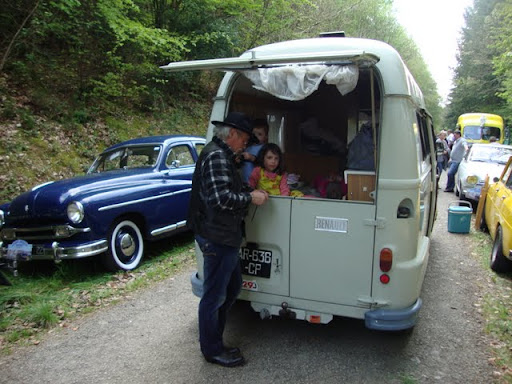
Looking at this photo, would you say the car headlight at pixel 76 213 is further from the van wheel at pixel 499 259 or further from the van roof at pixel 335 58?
the van wheel at pixel 499 259

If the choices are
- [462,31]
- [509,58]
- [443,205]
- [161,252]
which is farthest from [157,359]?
[462,31]

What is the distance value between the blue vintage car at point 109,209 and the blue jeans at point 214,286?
7.72ft

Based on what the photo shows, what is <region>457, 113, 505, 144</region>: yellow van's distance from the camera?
785 inches

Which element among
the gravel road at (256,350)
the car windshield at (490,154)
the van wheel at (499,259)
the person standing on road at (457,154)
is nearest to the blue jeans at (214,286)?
the gravel road at (256,350)

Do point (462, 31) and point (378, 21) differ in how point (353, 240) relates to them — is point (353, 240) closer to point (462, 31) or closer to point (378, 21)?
point (378, 21)

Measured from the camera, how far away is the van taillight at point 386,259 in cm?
299

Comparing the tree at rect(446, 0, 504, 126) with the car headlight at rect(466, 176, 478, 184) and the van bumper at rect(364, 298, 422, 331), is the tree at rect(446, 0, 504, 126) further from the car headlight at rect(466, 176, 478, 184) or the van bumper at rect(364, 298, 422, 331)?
the van bumper at rect(364, 298, 422, 331)

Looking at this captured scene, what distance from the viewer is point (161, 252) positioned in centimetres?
637

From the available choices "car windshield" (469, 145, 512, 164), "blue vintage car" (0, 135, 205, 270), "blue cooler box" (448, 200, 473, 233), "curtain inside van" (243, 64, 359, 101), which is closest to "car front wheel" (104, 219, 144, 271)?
"blue vintage car" (0, 135, 205, 270)

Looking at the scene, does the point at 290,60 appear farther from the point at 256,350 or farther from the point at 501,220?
the point at 501,220

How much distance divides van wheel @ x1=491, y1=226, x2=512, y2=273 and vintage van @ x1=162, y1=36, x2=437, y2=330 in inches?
87.6

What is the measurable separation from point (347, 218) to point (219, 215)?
1012mm

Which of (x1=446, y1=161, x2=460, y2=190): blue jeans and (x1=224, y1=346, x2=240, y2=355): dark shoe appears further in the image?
(x1=446, y1=161, x2=460, y2=190): blue jeans

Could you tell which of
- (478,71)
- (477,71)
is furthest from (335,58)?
(477,71)
